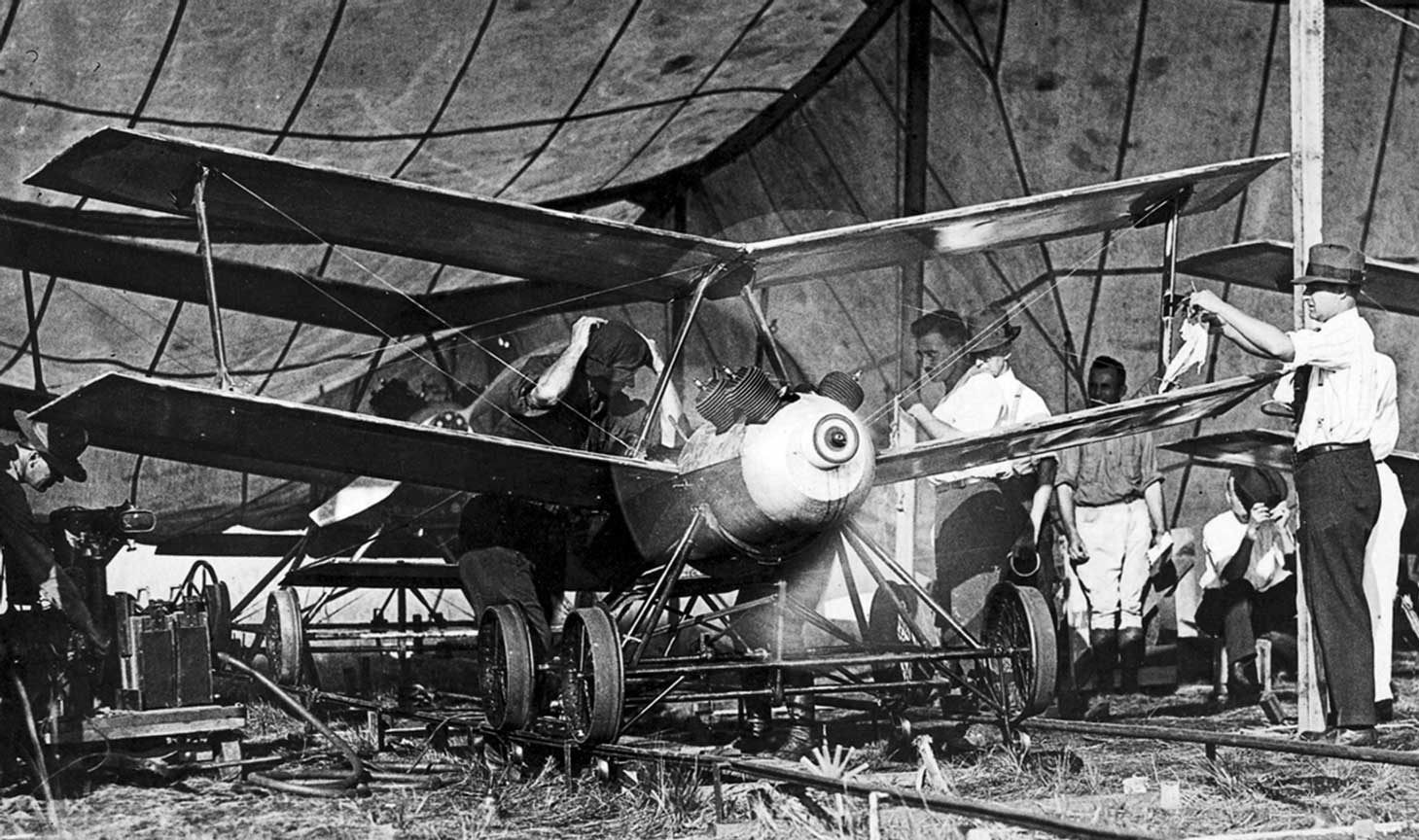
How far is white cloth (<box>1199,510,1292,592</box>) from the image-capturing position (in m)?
8.49

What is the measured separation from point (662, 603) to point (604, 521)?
1.05m

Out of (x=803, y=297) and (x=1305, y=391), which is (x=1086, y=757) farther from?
(x=803, y=297)

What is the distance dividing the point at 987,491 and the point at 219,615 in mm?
4414

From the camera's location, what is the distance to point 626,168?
1127 centimetres

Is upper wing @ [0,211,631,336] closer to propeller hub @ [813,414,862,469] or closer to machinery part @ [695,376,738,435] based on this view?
machinery part @ [695,376,738,435]

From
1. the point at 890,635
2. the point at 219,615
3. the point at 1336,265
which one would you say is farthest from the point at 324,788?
the point at 1336,265

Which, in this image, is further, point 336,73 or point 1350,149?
point 1350,149

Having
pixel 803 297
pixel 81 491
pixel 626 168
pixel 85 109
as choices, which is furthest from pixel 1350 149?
pixel 81 491

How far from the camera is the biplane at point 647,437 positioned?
231 inches

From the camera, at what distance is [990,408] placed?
7973mm

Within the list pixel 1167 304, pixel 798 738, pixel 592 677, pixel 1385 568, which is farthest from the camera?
pixel 1385 568

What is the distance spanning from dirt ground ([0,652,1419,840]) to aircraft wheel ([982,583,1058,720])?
214 mm

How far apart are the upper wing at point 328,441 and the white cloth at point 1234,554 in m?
3.96

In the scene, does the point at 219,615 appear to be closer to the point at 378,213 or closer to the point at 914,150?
the point at 378,213
